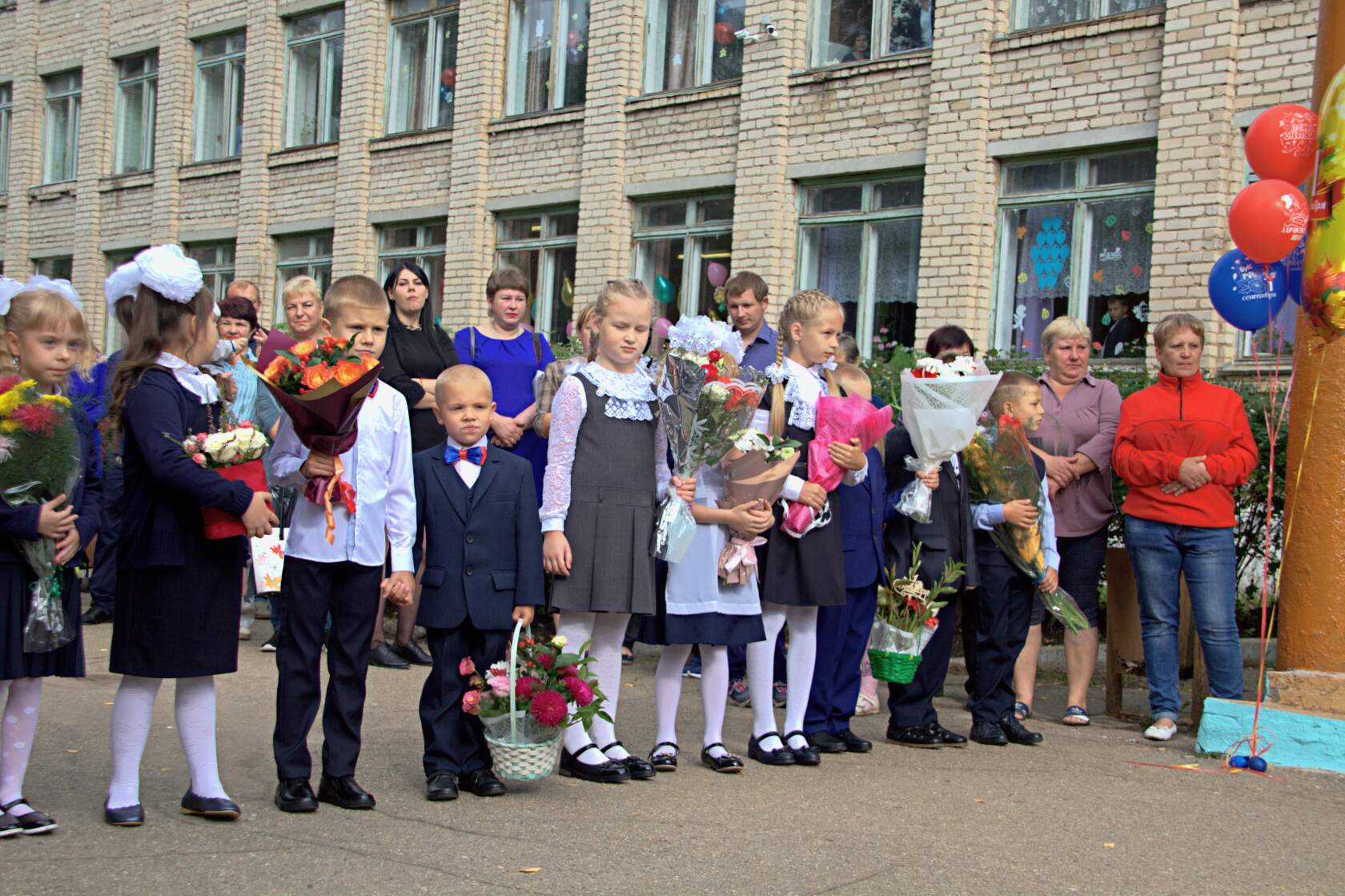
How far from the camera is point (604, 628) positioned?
6.18 meters

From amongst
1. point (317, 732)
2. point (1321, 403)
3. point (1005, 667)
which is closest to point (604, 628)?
point (317, 732)

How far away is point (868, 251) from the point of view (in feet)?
48.0

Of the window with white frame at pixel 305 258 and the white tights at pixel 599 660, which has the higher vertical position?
the window with white frame at pixel 305 258

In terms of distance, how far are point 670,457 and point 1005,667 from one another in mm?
2086

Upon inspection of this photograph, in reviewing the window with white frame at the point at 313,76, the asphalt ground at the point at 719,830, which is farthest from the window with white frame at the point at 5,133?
the asphalt ground at the point at 719,830

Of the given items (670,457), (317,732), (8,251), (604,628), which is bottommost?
(317,732)

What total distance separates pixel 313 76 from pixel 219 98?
8.40 ft

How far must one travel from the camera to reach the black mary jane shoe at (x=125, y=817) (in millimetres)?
4945

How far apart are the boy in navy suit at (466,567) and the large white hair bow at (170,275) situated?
3.33 feet

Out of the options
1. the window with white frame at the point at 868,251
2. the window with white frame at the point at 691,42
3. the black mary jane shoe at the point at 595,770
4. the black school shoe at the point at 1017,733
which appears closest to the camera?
the black mary jane shoe at the point at 595,770

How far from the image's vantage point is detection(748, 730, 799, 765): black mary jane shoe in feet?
20.9

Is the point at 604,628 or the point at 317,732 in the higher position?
the point at 604,628

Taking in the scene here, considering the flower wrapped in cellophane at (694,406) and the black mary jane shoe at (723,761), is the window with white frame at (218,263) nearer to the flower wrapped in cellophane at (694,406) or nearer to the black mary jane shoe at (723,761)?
the flower wrapped in cellophane at (694,406)

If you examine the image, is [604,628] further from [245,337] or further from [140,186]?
[140,186]
